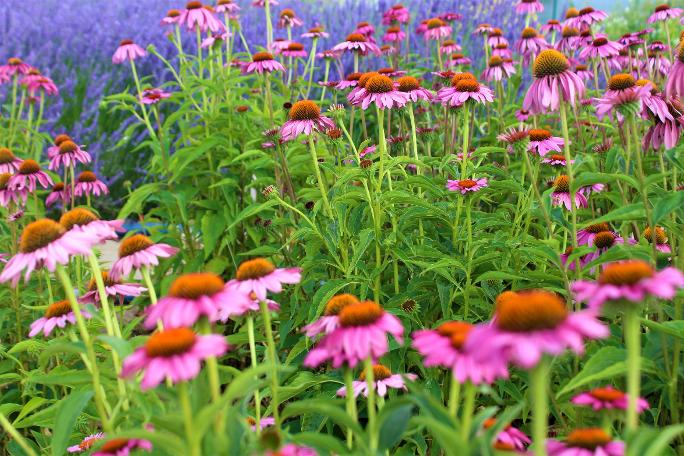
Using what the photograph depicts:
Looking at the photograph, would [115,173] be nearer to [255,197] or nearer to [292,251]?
[255,197]

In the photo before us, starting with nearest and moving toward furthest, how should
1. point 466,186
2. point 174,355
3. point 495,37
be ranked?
point 174,355 → point 466,186 → point 495,37

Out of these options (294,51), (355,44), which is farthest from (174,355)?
(294,51)

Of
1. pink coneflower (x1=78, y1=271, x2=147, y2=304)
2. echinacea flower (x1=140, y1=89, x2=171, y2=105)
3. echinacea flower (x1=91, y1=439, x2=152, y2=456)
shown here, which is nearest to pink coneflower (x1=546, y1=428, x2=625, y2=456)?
echinacea flower (x1=91, y1=439, x2=152, y2=456)

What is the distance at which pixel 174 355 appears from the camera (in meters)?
0.87

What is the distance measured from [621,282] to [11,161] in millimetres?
2142

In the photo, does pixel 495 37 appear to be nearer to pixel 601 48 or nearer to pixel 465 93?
pixel 601 48

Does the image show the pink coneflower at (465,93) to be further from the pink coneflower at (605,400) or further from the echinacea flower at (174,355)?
the echinacea flower at (174,355)

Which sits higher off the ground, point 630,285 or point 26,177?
point 630,285

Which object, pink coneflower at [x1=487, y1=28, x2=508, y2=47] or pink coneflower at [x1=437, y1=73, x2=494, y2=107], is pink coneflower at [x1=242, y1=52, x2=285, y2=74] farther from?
pink coneflower at [x1=487, y1=28, x2=508, y2=47]

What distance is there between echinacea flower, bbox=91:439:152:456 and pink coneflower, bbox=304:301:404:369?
Answer: 270 mm

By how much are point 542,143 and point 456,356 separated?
3.98 feet

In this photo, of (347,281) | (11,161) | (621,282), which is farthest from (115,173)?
(621,282)

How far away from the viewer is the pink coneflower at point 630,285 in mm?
845

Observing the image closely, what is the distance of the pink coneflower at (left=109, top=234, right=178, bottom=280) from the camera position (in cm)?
133
